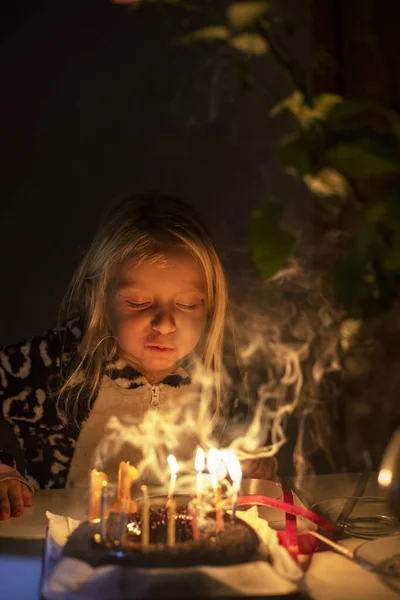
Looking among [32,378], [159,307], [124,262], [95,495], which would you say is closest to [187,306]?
[159,307]

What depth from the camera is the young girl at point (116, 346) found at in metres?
1.74

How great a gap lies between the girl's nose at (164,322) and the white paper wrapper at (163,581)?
764 mm

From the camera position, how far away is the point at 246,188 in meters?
2.63

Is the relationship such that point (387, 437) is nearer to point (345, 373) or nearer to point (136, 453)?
point (345, 373)

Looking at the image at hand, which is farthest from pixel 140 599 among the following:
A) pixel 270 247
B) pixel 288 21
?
pixel 288 21

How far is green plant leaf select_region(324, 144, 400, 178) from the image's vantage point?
863mm

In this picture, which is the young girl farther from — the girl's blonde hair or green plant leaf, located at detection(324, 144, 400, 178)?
green plant leaf, located at detection(324, 144, 400, 178)

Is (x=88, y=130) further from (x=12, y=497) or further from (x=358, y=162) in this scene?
(x=358, y=162)

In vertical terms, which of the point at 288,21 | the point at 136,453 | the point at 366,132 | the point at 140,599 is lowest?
the point at 140,599

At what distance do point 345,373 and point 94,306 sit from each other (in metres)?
1.12

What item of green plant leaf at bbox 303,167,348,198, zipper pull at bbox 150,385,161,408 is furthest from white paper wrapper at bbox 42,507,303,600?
zipper pull at bbox 150,385,161,408

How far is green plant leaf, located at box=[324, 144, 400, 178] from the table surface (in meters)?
0.54

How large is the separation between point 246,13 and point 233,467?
2.19 ft

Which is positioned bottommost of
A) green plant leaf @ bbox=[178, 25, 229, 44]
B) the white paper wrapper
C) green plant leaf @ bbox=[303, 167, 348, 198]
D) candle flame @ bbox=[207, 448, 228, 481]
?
Answer: the white paper wrapper
